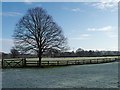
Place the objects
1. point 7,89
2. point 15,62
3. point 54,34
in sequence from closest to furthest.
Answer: point 7,89, point 15,62, point 54,34

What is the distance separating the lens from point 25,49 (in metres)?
40.8

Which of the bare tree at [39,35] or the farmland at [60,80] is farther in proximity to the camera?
the bare tree at [39,35]

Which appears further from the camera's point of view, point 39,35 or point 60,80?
point 39,35

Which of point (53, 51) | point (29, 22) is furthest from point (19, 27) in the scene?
point (53, 51)

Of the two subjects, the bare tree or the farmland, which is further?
the bare tree

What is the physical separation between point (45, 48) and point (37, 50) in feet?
4.80

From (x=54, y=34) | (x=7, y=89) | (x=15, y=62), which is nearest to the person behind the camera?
(x=7, y=89)

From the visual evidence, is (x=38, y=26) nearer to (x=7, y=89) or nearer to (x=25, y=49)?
(x=25, y=49)

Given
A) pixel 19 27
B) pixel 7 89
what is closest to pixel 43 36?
pixel 19 27

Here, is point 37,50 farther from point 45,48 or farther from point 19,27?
point 19,27

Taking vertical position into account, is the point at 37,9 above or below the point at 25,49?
above

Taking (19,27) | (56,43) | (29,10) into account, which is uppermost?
(29,10)

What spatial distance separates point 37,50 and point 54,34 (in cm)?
402

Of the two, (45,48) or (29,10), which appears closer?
(45,48)
